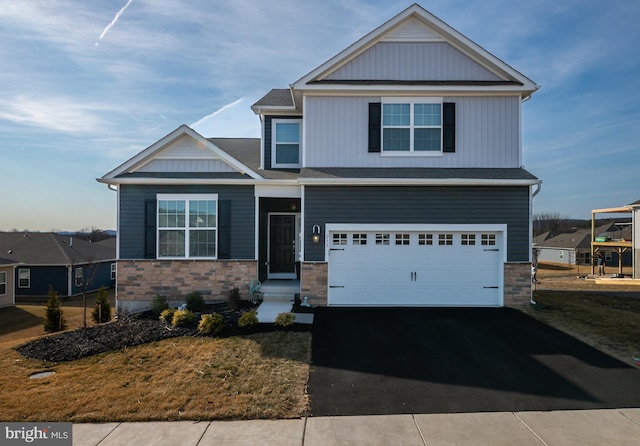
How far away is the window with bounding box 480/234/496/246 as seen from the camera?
10031mm

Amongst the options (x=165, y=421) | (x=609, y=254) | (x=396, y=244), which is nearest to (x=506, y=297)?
(x=396, y=244)

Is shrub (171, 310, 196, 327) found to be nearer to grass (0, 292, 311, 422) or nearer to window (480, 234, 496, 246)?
grass (0, 292, 311, 422)

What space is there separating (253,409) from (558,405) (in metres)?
4.12

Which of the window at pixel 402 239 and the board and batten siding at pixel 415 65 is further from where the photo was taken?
the board and batten siding at pixel 415 65

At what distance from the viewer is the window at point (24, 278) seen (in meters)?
24.9

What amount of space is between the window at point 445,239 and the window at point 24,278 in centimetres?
2858

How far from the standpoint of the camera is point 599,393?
16.7ft

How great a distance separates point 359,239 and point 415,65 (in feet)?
18.2

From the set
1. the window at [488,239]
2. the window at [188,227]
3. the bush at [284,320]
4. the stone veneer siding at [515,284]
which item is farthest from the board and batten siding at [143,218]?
the stone veneer siding at [515,284]

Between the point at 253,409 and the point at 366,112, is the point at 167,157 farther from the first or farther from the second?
the point at 253,409

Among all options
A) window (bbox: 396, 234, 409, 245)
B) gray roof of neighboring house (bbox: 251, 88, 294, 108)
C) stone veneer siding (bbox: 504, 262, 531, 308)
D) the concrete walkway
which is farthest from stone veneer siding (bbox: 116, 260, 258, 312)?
stone veneer siding (bbox: 504, 262, 531, 308)

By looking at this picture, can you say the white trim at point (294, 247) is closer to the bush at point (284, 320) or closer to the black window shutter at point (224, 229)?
the black window shutter at point (224, 229)

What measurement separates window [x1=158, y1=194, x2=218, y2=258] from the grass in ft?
11.9

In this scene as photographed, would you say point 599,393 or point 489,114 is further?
point 489,114
